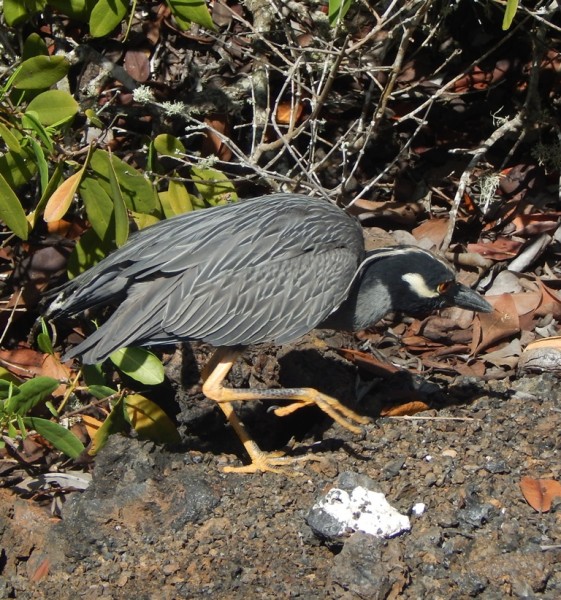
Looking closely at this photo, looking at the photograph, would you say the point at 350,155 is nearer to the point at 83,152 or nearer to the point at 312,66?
the point at 312,66

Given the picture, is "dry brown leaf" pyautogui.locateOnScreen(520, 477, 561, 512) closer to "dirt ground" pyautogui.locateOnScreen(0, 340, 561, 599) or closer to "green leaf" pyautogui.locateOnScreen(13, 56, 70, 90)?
"dirt ground" pyautogui.locateOnScreen(0, 340, 561, 599)

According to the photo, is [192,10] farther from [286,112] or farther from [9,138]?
[286,112]

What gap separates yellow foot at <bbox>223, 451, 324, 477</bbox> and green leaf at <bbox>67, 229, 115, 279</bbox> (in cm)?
150

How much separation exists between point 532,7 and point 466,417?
292 cm

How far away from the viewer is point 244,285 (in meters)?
4.93

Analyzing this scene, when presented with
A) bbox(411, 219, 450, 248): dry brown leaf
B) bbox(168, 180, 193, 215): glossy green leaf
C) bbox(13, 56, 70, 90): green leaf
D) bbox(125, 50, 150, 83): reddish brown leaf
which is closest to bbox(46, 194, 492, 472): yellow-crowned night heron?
bbox(168, 180, 193, 215): glossy green leaf

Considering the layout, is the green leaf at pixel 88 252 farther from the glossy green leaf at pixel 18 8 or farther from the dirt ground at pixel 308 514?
the glossy green leaf at pixel 18 8

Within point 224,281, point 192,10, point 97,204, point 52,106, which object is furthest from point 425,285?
point 52,106

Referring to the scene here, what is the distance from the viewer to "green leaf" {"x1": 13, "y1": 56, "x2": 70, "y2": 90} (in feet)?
15.5

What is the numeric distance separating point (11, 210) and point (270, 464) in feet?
5.85

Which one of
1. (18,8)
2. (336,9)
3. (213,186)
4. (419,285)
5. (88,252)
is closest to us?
(336,9)

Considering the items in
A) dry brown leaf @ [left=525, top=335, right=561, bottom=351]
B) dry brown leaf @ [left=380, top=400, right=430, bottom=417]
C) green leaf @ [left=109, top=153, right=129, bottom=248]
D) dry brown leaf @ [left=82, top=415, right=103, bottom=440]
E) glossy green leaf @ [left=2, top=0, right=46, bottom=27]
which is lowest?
dry brown leaf @ [left=82, top=415, right=103, bottom=440]

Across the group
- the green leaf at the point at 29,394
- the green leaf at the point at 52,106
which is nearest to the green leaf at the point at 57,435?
the green leaf at the point at 29,394

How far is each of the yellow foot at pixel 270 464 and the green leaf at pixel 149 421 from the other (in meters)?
0.54
